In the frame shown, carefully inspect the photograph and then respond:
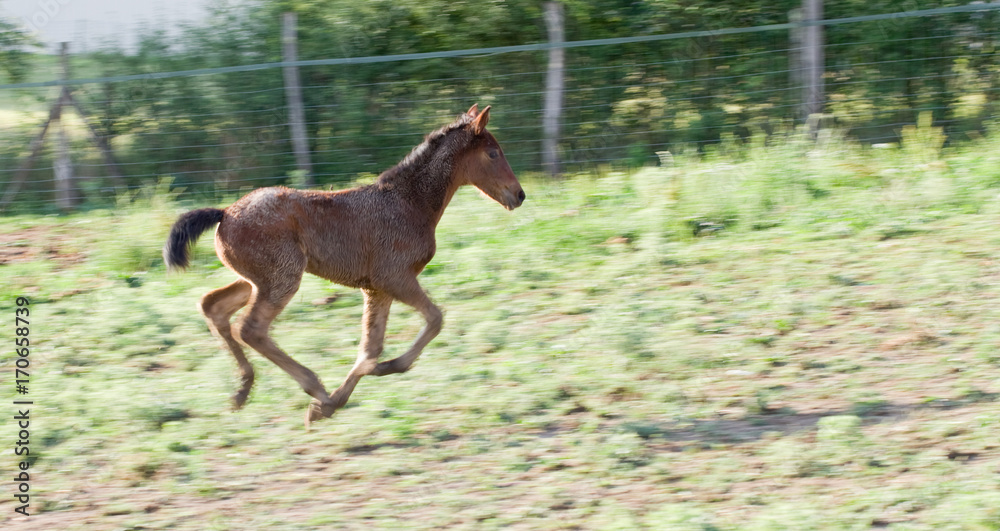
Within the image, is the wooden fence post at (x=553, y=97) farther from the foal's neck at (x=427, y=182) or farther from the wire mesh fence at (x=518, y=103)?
the foal's neck at (x=427, y=182)

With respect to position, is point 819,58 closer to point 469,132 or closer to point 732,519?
point 469,132

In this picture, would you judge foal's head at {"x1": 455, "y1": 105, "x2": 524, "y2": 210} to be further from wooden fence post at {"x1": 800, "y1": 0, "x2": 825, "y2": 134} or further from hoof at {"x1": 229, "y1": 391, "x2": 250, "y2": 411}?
wooden fence post at {"x1": 800, "y1": 0, "x2": 825, "y2": 134}

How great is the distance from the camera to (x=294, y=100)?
1072 centimetres

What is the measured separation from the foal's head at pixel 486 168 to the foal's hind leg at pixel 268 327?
1306mm

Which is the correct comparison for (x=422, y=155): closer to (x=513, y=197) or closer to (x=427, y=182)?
(x=427, y=182)

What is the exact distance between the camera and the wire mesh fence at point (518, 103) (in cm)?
1060

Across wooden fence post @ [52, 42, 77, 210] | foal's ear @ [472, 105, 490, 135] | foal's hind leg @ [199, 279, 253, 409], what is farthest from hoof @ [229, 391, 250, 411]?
wooden fence post @ [52, 42, 77, 210]

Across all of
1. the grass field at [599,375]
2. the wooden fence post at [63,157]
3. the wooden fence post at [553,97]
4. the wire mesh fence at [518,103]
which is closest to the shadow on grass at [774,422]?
the grass field at [599,375]

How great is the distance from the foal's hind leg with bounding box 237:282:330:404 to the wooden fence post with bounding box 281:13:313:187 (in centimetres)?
567

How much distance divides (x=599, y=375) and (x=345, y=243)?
5.40 feet

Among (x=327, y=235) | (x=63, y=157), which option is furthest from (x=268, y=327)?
(x=63, y=157)

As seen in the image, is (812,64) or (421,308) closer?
(421,308)

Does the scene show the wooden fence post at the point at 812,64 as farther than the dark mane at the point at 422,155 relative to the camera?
Yes

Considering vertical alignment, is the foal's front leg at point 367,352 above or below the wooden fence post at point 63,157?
below
